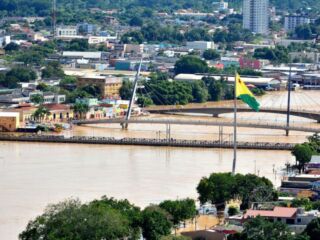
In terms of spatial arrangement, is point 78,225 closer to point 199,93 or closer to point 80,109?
point 80,109

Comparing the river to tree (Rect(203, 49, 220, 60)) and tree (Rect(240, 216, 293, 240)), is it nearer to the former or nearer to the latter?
tree (Rect(240, 216, 293, 240))

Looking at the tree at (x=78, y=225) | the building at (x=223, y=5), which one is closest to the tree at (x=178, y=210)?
the tree at (x=78, y=225)

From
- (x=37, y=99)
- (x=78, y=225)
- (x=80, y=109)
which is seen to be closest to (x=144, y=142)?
(x=80, y=109)

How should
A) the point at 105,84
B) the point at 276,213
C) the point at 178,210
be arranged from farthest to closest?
the point at 105,84 → the point at 178,210 → the point at 276,213

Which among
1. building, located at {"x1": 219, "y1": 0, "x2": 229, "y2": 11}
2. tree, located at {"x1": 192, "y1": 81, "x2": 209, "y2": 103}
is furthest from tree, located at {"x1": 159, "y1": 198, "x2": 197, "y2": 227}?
building, located at {"x1": 219, "y1": 0, "x2": 229, "y2": 11}

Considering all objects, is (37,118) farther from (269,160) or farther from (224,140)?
(269,160)

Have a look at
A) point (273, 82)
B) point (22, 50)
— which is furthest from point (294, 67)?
point (22, 50)
